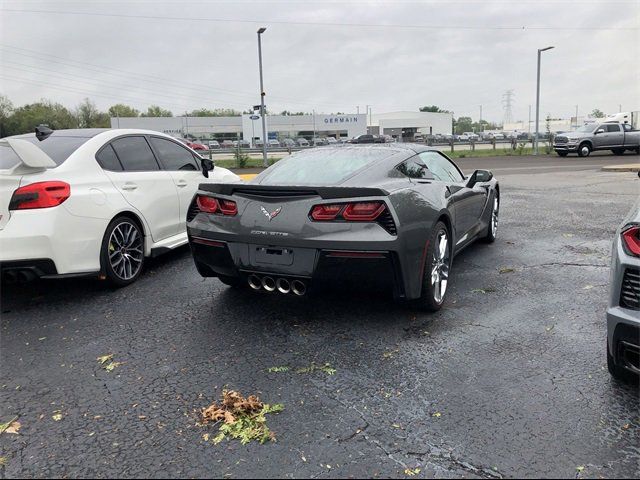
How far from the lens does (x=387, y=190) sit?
12.6 ft

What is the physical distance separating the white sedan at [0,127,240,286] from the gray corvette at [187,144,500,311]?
1003mm

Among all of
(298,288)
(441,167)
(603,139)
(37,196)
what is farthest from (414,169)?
(603,139)

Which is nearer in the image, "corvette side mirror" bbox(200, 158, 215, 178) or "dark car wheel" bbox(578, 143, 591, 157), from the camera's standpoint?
"corvette side mirror" bbox(200, 158, 215, 178)

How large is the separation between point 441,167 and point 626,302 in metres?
2.94

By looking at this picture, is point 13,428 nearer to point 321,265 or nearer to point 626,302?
point 321,265

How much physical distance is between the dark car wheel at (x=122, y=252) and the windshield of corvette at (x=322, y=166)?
152 cm

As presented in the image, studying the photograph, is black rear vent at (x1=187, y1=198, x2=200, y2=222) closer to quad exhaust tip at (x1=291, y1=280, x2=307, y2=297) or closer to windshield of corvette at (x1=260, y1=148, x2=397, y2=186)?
windshield of corvette at (x1=260, y1=148, x2=397, y2=186)

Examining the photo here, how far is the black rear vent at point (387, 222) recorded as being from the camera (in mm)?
3709

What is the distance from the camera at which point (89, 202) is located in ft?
15.1

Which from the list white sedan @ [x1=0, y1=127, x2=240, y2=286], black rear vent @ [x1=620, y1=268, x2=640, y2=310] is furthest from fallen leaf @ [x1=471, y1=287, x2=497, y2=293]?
white sedan @ [x1=0, y1=127, x2=240, y2=286]

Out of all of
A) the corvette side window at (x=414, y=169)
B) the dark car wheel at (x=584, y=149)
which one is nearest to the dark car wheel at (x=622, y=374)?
the corvette side window at (x=414, y=169)

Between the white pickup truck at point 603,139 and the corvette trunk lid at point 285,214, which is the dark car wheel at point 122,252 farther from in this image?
the white pickup truck at point 603,139

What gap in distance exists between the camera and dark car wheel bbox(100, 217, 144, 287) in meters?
4.79

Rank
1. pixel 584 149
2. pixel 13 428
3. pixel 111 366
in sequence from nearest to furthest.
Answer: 1. pixel 13 428
2. pixel 111 366
3. pixel 584 149
